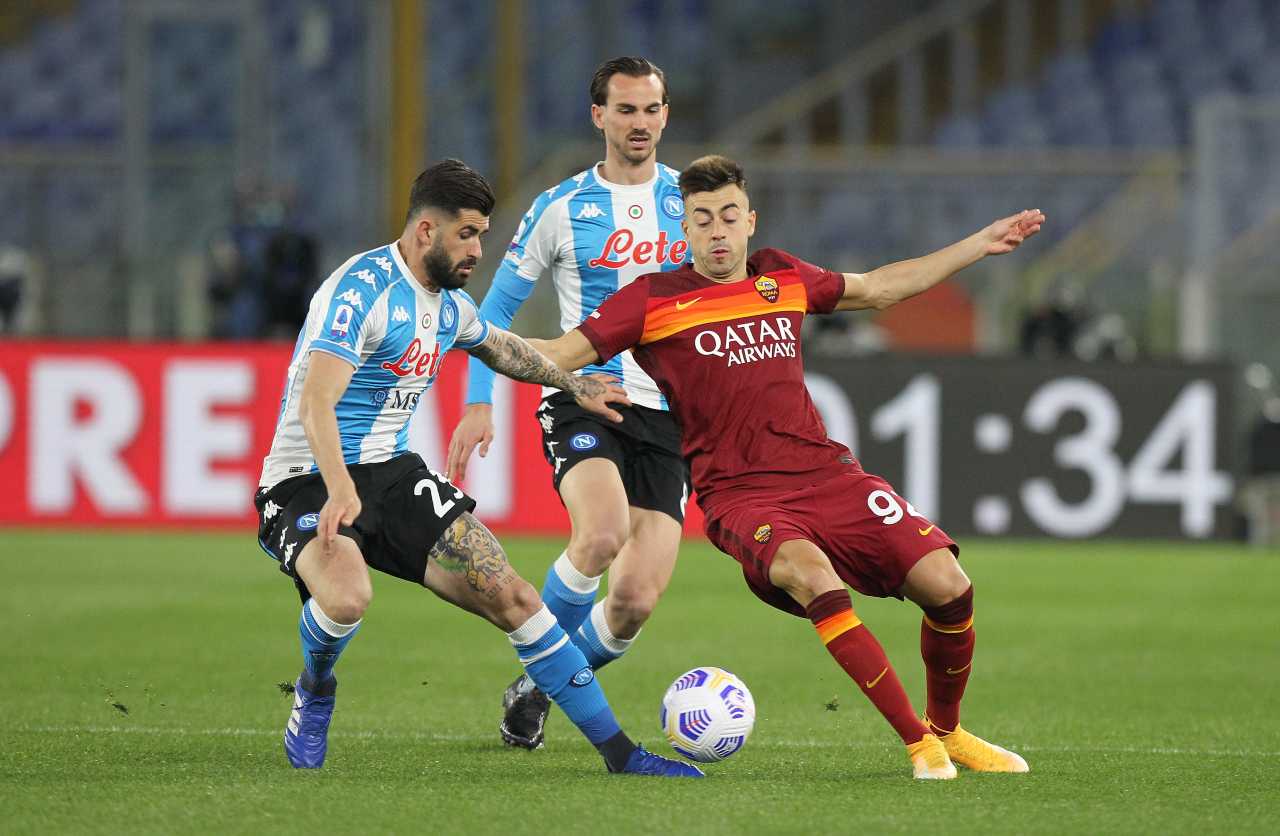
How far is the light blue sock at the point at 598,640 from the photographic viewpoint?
661cm

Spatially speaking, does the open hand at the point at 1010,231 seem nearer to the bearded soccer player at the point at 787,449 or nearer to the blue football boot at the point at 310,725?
the bearded soccer player at the point at 787,449

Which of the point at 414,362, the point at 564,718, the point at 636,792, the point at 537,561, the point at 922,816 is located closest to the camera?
the point at 922,816

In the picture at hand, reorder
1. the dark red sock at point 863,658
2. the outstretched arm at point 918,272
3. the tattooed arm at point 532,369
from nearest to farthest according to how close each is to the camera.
→ the dark red sock at point 863,658 → the tattooed arm at point 532,369 → the outstretched arm at point 918,272

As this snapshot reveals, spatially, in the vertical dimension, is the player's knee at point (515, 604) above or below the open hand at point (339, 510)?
below

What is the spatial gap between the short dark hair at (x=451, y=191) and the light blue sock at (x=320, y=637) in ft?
3.91

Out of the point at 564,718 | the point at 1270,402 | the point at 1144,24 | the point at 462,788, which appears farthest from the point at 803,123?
the point at 462,788

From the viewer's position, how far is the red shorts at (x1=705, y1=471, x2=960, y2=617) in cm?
562

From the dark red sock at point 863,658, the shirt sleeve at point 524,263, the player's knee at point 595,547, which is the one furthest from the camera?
the shirt sleeve at point 524,263

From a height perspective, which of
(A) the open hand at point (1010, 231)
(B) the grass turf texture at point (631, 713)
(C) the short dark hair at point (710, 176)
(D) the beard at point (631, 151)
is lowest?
(B) the grass turf texture at point (631, 713)

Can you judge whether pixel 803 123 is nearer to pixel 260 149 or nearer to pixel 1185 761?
pixel 260 149

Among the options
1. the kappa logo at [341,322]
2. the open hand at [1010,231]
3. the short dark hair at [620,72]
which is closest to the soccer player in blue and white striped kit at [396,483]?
the kappa logo at [341,322]

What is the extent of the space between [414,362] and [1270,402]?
33.2 ft

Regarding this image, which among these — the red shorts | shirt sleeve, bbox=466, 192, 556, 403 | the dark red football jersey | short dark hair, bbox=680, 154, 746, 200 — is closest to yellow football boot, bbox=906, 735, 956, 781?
the red shorts

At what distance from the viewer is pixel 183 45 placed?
819 inches
